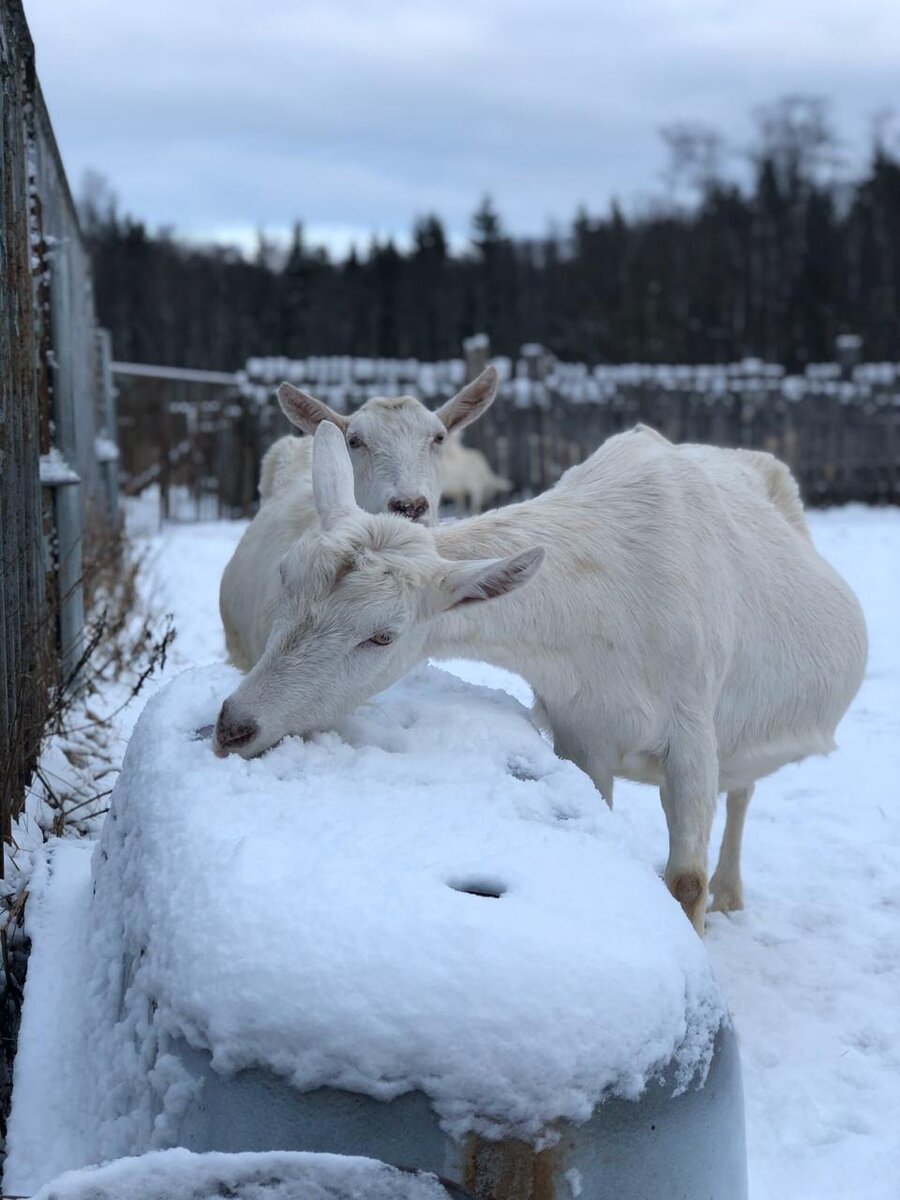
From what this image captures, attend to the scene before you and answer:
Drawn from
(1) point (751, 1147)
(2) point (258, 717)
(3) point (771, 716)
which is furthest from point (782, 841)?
(2) point (258, 717)

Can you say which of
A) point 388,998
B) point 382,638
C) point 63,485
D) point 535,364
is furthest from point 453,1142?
point 535,364

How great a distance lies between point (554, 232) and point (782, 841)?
53.4 m

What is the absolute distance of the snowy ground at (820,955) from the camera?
3.08 meters

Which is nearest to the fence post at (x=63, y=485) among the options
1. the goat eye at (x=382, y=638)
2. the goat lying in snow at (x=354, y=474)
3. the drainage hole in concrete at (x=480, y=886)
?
the goat lying in snow at (x=354, y=474)

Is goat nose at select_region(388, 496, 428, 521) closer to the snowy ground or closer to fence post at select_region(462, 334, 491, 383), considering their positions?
the snowy ground

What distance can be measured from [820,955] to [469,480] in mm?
12146

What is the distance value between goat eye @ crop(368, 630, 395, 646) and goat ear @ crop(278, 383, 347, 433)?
7.31 feet

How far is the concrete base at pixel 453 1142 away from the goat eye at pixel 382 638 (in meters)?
1.23

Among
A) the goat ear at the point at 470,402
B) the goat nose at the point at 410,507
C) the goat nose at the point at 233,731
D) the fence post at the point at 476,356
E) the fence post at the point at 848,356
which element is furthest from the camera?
the fence post at the point at 848,356

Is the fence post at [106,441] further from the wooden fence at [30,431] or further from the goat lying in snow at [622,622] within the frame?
the goat lying in snow at [622,622]

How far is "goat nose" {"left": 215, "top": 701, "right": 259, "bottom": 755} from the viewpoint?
9.28ft

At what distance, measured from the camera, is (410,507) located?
16.5 ft

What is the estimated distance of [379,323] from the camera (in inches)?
1686

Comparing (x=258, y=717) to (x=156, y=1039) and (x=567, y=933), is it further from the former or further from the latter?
(x=567, y=933)
